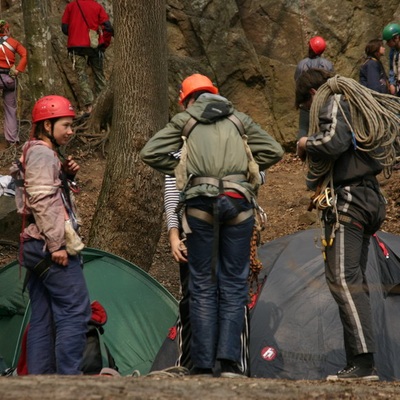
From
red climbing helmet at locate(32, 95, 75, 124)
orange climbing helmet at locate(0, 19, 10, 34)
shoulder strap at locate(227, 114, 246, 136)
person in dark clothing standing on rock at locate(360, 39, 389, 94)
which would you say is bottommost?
shoulder strap at locate(227, 114, 246, 136)

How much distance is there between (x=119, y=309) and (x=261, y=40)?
31.8 ft

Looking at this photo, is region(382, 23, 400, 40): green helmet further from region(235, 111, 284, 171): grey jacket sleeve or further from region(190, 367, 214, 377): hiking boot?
region(190, 367, 214, 377): hiking boot

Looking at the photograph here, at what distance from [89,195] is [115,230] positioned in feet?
11.6

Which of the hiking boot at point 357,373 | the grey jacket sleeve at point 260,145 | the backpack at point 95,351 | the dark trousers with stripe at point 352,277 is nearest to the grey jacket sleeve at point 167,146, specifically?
the grey jacket sleeve at point 260,145

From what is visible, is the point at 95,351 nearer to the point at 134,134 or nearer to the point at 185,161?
the point at 185,161

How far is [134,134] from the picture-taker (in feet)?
30.8

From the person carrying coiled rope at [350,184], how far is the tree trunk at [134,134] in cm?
345

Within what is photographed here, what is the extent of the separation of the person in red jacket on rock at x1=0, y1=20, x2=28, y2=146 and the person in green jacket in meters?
8.31

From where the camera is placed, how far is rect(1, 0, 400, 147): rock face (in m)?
16.2

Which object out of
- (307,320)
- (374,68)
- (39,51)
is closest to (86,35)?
(39,51)

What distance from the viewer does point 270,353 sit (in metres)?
6.88

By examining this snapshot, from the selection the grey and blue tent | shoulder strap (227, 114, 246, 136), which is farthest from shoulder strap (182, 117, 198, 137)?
the grey and blue tent

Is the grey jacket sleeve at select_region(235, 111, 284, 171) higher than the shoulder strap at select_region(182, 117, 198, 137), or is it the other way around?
the shoulder strap at select_region(182, 117, 198, 137)

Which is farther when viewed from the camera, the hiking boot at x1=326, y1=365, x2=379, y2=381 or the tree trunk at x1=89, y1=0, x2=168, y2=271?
the tree trunk at x1=89, y1=0, x2=168, y2=271
